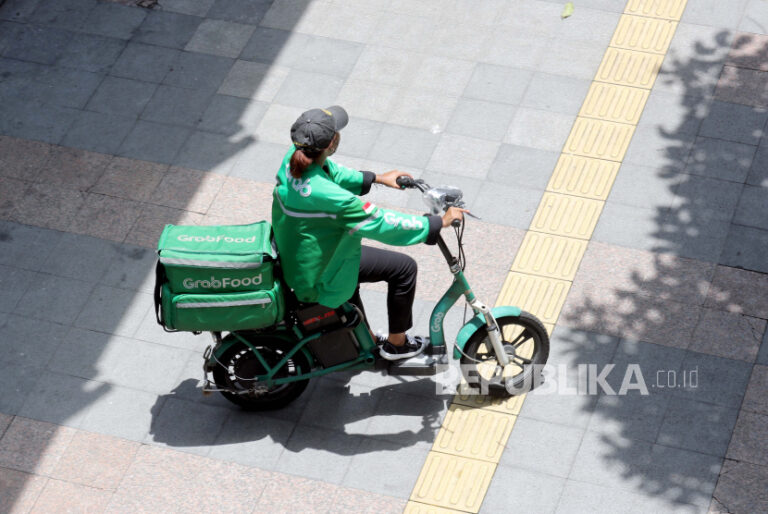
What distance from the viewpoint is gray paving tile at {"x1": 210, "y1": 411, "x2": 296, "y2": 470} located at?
7.24m

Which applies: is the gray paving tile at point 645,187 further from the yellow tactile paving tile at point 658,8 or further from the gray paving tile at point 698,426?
the yellow tactile paving tile at point 658,8

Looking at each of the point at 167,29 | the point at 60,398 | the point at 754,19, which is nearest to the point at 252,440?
the point at 60,398

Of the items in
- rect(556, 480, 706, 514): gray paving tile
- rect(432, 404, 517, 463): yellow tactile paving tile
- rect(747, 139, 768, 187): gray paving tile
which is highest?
rect(432, 404, 517, 463): yellow tactile paving tile

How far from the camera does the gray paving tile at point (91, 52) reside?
34.3 feet

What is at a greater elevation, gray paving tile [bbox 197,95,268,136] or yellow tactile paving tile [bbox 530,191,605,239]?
gray paving tile [bbox 197,95,268,136]

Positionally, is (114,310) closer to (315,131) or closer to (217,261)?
(217,261)

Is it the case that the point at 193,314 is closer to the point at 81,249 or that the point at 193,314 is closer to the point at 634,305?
the point at 81,249

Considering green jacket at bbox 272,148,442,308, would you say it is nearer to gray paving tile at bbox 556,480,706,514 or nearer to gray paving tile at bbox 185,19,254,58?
gray paving tile at bbox 556,480,706,514

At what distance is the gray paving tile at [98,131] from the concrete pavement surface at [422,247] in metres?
0.02

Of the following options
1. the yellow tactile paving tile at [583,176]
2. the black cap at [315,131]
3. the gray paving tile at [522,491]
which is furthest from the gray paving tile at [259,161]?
the gray paving tile at [522,491]

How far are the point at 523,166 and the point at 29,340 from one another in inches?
158

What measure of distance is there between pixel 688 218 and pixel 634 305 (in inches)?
40.1

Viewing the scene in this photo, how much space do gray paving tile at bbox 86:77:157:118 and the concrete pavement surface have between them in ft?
0.10

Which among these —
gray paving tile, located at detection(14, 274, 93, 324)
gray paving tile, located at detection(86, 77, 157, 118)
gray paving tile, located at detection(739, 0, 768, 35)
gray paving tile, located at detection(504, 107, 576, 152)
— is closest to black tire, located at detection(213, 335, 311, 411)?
A: gray paving tile, located at detection(14, 274, 93, 324)
